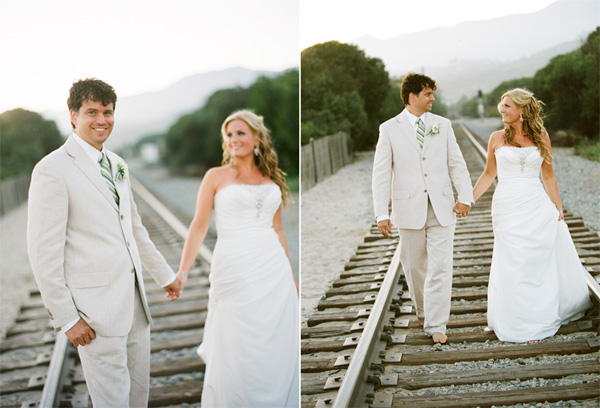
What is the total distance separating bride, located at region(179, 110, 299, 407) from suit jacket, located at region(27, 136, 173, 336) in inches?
14.3

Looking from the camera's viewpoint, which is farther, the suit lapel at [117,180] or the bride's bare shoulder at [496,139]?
the bride's bare shoulder at [496,139]

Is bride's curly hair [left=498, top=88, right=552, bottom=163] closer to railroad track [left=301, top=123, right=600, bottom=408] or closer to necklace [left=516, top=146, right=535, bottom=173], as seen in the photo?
necklace [left=516, top=146, right=535, bottom=173]

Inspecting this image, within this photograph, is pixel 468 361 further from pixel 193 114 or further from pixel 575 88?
pixel 193 114

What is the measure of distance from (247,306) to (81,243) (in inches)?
35.9

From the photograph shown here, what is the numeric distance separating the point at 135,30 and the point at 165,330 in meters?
2.07

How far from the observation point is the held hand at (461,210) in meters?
3.49

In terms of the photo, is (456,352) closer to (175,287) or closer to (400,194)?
(400,194)

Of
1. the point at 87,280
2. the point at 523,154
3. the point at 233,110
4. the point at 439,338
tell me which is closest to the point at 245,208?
the point at 87,280

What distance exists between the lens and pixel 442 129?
353cm

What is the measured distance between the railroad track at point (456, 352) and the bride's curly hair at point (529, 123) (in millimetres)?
170

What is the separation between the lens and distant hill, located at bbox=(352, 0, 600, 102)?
11.1 feet

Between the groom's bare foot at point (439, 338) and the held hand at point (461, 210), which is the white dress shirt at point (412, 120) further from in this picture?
the groom's bare foot at point (439, 338)

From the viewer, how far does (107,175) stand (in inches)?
124

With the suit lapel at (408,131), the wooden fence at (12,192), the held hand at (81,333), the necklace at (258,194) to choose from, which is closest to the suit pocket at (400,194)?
the suit lapel at (408,131)
